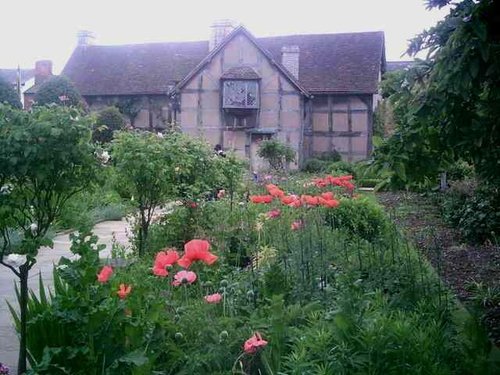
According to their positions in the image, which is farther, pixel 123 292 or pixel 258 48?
pixel 258 48

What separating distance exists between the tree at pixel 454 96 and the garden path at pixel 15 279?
2732mm

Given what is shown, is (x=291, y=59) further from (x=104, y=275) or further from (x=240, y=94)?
(x=104, y=275)

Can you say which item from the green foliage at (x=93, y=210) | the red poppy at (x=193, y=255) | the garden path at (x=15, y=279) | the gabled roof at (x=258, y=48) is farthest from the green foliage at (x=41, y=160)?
the gabled roof at (x=258, y=48)

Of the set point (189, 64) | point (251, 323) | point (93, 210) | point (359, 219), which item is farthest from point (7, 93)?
point (251, 323)

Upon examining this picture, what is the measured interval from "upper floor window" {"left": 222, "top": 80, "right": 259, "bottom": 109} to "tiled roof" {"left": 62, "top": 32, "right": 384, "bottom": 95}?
196 centimetres

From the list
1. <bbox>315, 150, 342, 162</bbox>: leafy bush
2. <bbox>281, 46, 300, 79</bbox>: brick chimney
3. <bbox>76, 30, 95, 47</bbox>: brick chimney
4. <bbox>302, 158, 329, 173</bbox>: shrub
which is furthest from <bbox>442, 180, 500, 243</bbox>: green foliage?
<bbox>76, 30, 95, 47</bbox>: brick chimney

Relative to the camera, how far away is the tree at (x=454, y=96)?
2799 mm

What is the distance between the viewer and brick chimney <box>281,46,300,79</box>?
2628 centimetres

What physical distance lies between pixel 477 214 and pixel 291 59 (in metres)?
18.3

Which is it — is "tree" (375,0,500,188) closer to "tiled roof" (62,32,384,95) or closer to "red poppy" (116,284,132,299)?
"red poppy" (116,284,132,299)

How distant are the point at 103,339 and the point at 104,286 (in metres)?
0.25

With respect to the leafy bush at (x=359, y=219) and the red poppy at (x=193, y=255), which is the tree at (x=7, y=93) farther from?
the red poppy at (x=193, y=255)

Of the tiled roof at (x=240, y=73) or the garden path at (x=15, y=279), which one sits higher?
the tiled roof at (x=240, y=73)

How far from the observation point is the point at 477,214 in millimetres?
9086
